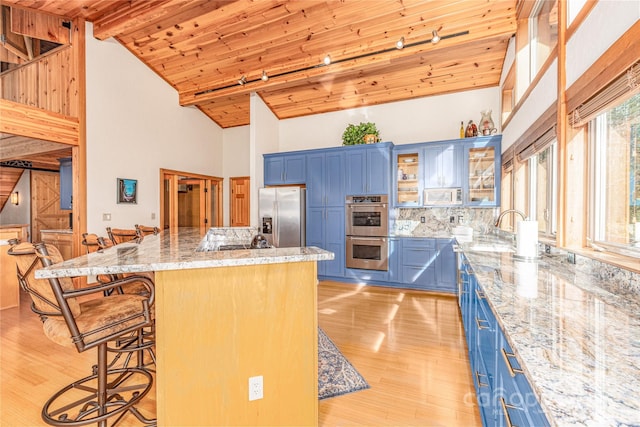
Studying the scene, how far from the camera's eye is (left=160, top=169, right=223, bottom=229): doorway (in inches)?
227

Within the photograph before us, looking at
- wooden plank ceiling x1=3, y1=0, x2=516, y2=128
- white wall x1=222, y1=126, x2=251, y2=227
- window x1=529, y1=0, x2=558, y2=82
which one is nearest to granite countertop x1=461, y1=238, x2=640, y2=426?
window x1=529, y1=0, x2=558, y2=82

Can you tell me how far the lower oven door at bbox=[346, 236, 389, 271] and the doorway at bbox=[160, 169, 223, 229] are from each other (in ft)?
11.2

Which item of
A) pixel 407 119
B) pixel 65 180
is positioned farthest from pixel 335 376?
pixel 65 180

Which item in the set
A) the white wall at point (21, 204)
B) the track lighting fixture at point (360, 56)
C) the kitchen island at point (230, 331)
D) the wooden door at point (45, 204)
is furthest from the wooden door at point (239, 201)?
the kitchen island at point (230, 331)

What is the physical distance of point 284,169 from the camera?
18.1ft

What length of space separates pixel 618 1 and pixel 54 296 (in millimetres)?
3044

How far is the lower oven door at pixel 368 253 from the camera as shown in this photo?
15.5 feet

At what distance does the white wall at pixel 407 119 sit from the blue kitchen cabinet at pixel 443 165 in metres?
0.46

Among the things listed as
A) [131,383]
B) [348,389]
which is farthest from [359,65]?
[131,383]

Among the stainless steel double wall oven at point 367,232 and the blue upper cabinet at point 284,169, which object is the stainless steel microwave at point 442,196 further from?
the blue upper cabinet at point 284,169

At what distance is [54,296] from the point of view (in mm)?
1346

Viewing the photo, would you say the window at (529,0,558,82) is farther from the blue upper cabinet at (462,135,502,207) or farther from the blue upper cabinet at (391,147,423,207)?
the blue upper cabinet at (391,147,423,207)

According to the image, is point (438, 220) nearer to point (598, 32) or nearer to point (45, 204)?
point (598, 32)

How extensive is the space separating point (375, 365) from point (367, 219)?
107 inches
